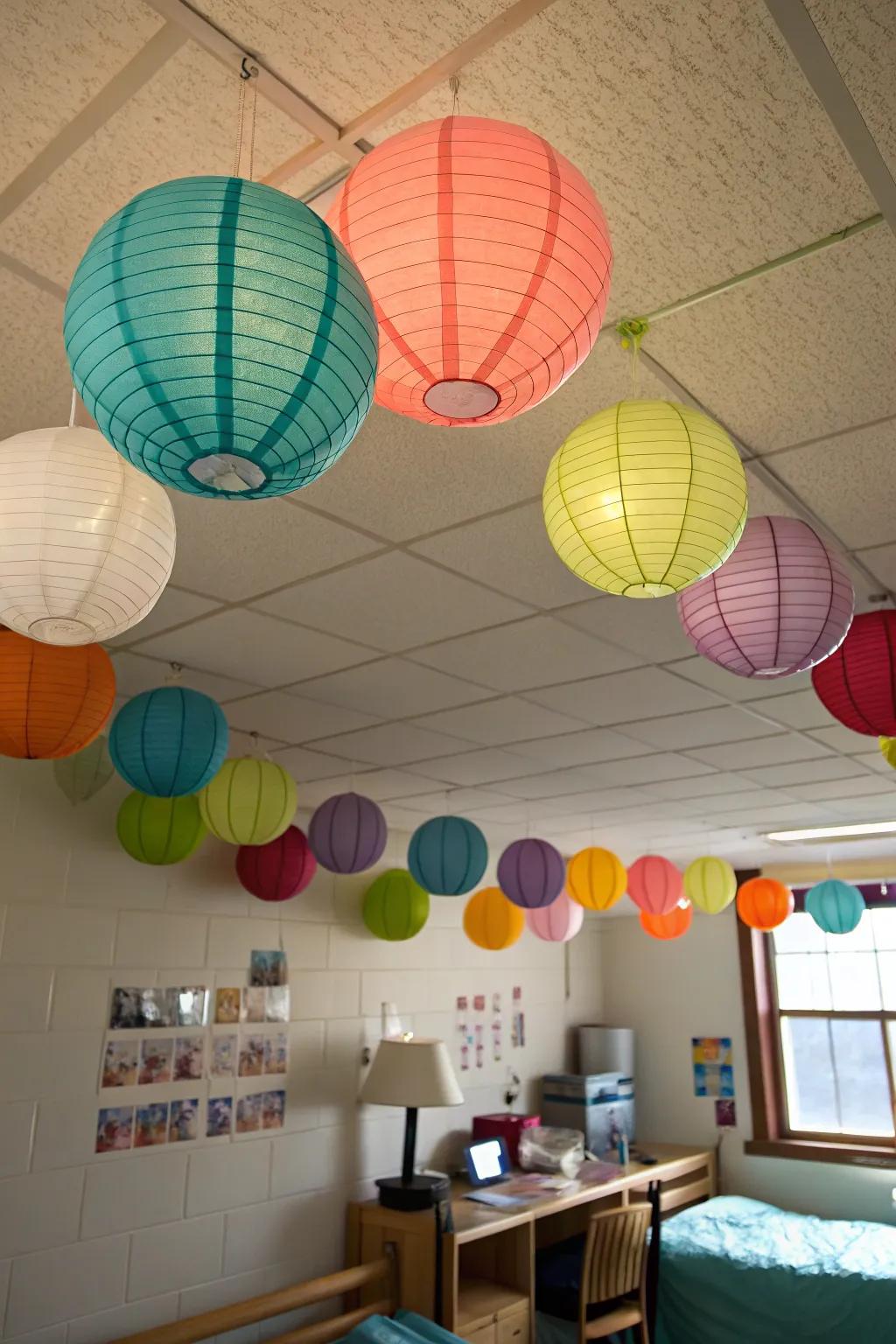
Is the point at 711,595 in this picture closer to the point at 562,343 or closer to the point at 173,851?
the point at 562,343

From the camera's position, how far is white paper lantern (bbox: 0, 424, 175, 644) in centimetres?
114

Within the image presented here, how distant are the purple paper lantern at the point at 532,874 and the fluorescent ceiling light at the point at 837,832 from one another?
1.98m

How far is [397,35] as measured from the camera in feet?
3.36

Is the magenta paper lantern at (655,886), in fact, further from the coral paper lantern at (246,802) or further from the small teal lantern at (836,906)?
the coral paper lantern at (246,802)

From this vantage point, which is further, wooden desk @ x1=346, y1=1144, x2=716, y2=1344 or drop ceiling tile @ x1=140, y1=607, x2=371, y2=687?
wooden desk @ x1=346, y1=1144, x2=716, y2=1344

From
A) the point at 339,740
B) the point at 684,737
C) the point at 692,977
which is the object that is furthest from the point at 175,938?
the point at 692,977

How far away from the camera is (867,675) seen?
1.94 meters

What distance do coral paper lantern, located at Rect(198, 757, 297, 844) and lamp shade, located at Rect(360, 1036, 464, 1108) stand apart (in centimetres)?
192

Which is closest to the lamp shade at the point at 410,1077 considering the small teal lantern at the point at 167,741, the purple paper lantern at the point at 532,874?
the purple paper lantern at the point at 532,874

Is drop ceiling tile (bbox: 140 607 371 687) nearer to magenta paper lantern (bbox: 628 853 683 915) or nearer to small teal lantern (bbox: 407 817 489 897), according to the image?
small teal lantern (bbox: 407 817 489 897)

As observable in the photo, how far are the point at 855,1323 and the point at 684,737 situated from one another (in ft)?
10.3

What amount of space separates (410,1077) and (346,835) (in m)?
1.59

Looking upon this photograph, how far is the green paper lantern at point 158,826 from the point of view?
10.4 feet

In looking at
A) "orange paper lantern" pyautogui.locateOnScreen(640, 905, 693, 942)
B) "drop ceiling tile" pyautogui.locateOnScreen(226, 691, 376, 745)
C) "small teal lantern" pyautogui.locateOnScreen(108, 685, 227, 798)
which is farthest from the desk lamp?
"small teal lantern" pyautogui.locateOnScreen(108, 685, 227, 798)
